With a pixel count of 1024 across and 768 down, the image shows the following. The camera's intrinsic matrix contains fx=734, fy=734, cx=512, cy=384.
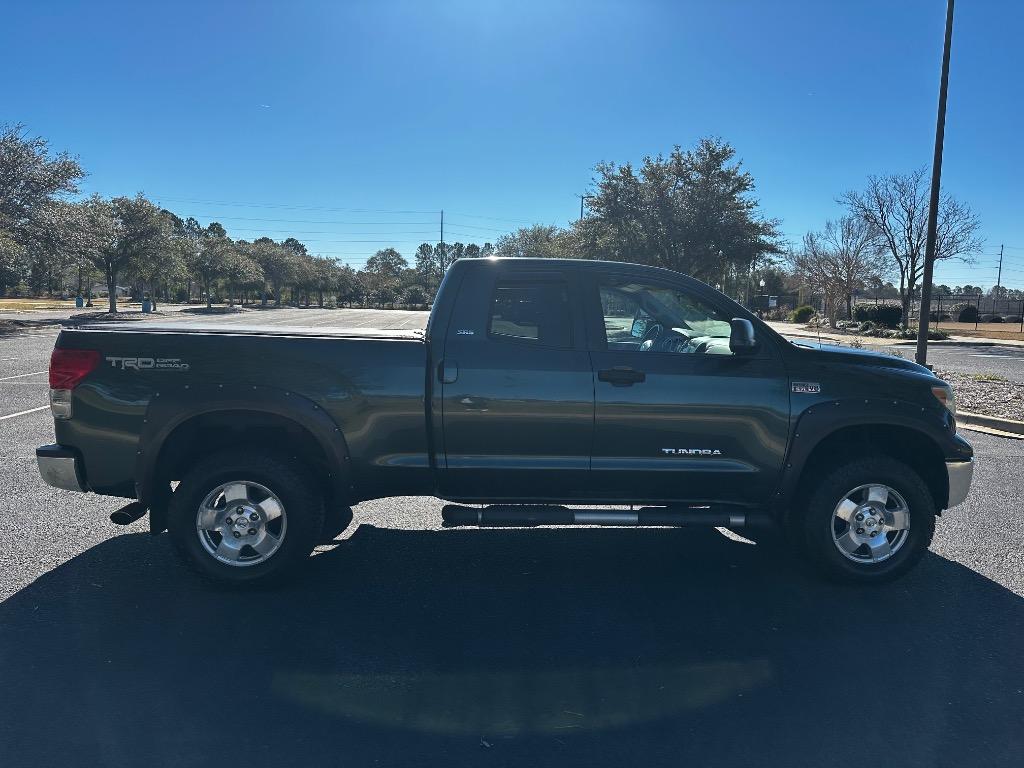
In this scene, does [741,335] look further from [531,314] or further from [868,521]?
[868,521]

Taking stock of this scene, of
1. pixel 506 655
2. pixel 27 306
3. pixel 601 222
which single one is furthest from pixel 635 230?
pixel 27 306

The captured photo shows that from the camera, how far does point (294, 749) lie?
294cm

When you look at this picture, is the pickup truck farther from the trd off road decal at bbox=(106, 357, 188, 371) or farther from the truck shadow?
the truck shadow

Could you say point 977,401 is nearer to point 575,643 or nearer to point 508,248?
point 575,643

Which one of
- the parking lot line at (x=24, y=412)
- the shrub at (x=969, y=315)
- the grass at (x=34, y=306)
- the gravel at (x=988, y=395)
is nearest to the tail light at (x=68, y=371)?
the parking lot line at (x=24, y=412)

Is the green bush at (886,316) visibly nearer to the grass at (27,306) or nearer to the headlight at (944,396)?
the headlight at (944,396)

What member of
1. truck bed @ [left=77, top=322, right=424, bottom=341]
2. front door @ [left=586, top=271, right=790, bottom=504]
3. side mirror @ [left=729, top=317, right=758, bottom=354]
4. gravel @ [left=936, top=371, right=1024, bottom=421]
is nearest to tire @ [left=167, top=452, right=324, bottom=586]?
truck bed @ [left=77, top=322, right=424, bottom=341]

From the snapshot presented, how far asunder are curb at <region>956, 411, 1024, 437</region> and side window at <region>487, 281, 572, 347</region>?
8410mm

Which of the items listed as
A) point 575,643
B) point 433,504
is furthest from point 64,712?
point 433,504

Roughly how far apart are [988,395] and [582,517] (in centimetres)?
1141

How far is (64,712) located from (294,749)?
3.52 ft

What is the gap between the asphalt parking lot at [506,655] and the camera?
9.84ft

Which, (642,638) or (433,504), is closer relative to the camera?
(642,638)

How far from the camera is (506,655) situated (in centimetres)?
371
